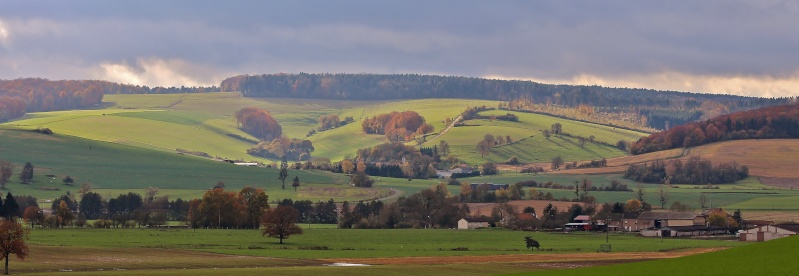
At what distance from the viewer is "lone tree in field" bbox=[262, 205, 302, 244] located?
123 metres

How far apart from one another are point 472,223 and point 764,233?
4590 centimetres

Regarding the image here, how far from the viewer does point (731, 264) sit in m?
57.5

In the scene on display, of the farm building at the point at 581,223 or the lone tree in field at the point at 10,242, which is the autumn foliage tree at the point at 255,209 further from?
the lone tree in field at the point at 10,242

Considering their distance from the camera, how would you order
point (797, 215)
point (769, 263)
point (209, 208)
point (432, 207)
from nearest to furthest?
point (769, 263)
point (209, 208)
point (797, 215)
point (432, 207)

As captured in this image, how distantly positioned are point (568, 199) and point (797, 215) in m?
40.3

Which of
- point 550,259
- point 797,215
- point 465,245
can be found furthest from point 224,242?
point 797,215

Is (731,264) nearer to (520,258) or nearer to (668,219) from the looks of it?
(520,258)

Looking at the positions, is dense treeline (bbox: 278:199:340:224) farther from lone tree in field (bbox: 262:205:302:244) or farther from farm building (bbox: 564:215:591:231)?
lone tree in field (bbox: 262:205:302:244)

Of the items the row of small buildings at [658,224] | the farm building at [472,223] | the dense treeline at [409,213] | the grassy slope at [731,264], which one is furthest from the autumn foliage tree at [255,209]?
the grassy slope at [731,264]

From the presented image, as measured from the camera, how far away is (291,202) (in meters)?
175

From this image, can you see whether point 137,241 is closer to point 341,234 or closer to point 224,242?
point 224,242

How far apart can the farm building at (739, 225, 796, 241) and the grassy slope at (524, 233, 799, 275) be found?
66.8 metres

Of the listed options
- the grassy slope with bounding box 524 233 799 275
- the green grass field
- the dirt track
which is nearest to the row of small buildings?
the green grass field

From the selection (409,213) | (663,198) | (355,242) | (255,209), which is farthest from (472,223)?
(355,242)
